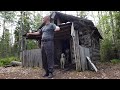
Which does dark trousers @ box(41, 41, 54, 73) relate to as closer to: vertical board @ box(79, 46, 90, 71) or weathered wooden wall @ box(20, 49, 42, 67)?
vertical board @ box(79, 46, 90, 71)

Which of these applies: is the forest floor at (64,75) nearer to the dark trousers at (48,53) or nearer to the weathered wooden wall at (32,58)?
the dark trousers at (48,53)

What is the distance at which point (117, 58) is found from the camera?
21.0 m

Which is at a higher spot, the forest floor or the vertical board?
the vertical board

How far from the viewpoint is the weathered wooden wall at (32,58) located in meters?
13.8

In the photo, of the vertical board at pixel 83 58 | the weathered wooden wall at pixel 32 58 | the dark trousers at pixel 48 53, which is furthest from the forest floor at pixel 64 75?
the weathered wooden wall at pixel 32 58

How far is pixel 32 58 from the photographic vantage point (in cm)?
1425

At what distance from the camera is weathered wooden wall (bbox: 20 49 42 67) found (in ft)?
45.3

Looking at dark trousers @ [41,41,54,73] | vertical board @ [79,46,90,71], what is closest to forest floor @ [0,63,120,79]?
vertical board @ [79,46,90,71]

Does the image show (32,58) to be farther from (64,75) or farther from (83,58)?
(64,75)

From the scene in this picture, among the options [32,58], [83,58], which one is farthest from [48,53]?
[32,58]

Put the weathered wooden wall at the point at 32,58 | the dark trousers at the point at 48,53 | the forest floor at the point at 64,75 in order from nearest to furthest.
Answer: the dark trousers at the point at 48,53 < the forest floor at the point at 64,75 < the weathered wooden wall at the point at 32,58
